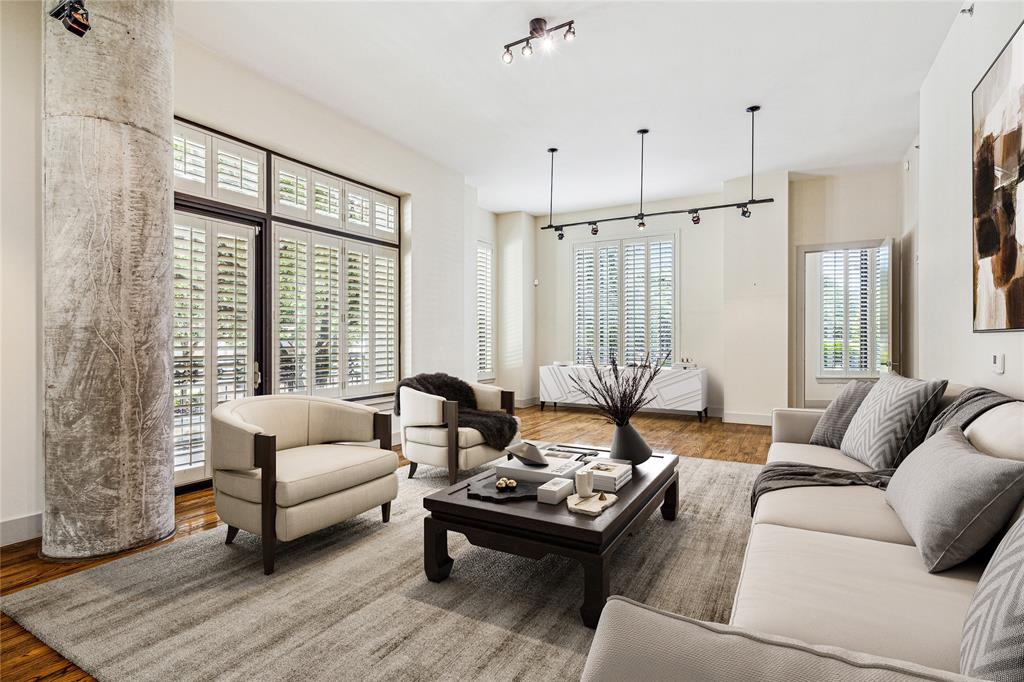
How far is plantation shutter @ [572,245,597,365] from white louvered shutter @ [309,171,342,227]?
4190 millimetres

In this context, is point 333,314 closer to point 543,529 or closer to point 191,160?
point 191,160

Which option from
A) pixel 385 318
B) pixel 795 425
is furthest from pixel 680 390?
pixel 385 318

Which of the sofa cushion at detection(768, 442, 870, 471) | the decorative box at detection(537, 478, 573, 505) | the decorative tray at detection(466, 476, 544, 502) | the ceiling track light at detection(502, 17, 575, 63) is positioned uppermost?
the ceiling track light at detection(502, 17, 575, 63)

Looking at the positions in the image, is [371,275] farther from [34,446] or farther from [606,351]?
[606,351]

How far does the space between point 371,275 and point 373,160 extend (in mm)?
1100

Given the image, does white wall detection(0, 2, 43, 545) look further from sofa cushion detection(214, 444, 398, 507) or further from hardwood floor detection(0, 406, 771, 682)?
sofa cushion detection(214, 444, 398, 507)

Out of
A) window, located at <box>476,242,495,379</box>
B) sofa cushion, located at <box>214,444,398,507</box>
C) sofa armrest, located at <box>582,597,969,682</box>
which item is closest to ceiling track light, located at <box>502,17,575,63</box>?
sofa cushion, located at <box>214,444,398,507</box>

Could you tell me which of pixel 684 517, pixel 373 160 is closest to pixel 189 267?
pixel 373 160

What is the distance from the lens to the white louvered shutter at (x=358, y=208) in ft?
16.3

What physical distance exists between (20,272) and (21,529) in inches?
54.2

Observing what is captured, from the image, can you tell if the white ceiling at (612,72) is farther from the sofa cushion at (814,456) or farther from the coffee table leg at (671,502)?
the coffee table leg at (671,502)

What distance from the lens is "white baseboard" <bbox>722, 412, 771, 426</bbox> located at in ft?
21.2

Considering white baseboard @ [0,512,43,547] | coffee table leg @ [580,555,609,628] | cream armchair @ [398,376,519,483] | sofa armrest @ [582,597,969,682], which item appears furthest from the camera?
cream armchair @ [398,376,519,483]

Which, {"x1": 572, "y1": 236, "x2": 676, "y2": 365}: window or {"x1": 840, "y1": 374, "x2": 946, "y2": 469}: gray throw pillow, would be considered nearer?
{"x1": 840, "y1": 374, "x2": 946, "y2": 469}: gray throw pillow
